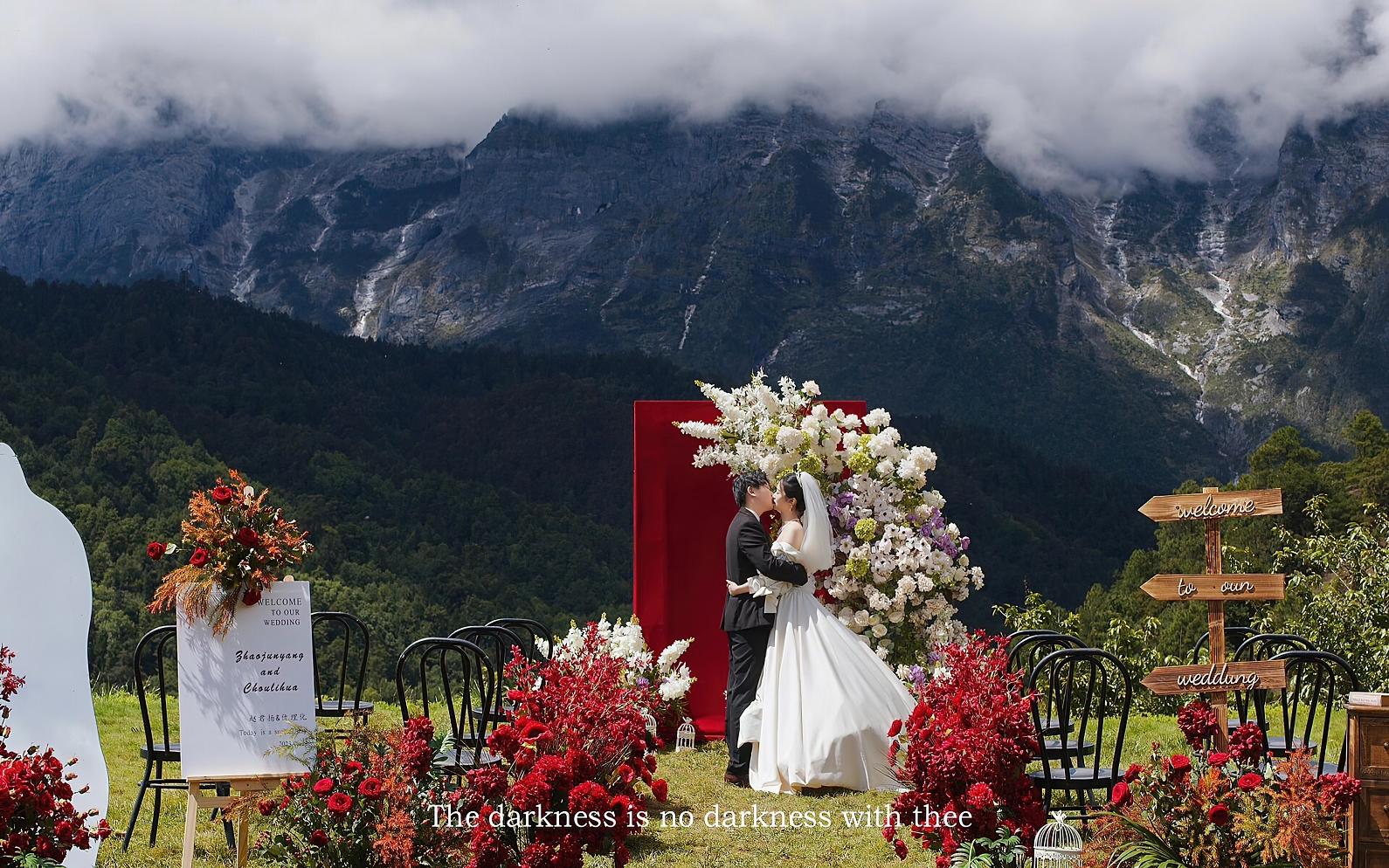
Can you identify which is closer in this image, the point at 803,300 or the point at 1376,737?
the point at 1376,737

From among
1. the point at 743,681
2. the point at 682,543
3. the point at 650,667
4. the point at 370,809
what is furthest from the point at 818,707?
the point at 370,809

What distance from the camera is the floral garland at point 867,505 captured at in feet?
27.3

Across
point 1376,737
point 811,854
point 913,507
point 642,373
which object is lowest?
point 811,854

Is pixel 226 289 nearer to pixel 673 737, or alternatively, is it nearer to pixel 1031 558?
pixel 1031 558

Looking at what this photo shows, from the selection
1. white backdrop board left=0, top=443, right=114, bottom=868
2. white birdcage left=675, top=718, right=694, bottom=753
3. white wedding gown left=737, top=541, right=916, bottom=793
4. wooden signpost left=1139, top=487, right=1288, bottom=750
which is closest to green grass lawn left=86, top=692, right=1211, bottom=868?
white wedding gown left=737, top=541, right=916, bottom=793

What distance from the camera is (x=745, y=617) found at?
303 inches

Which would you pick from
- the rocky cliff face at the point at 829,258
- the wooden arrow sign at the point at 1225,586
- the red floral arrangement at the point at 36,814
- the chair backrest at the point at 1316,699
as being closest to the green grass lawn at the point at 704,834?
the red floral arrangement at the point at 36,814

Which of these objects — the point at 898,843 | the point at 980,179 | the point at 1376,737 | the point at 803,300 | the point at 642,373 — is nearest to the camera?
the point at 1376,737

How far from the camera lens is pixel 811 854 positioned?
599 cm

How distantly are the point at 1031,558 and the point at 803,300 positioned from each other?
36399 mm

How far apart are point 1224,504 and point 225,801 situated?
4411mm

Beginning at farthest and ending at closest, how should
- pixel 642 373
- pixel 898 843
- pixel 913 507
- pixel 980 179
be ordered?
pixel 980 179, pixel 642 373, pixel 913 507, pixel 898 843

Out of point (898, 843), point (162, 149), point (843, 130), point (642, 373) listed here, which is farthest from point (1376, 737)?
point (162, 149)

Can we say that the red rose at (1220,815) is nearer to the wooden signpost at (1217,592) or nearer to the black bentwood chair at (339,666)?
the wooden signpost at (1217,592)
